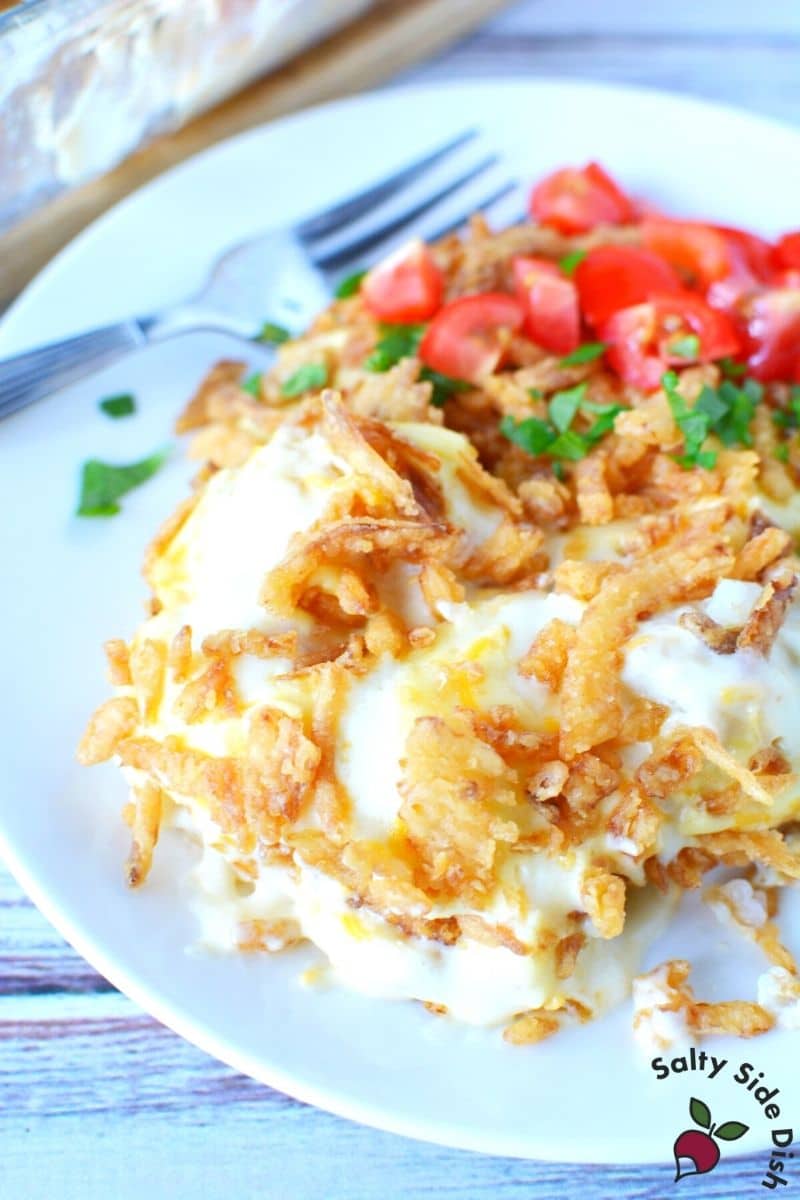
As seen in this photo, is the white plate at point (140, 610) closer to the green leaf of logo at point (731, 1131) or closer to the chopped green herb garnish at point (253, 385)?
the green leaf of logo at point (731, 1131)

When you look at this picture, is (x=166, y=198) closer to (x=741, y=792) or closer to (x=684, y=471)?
(x=684, y=471)

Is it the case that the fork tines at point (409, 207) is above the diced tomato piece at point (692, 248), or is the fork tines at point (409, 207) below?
above

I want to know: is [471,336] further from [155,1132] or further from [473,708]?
[155,1132]

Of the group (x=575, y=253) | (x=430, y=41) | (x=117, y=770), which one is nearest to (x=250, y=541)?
(x=117, y=770)

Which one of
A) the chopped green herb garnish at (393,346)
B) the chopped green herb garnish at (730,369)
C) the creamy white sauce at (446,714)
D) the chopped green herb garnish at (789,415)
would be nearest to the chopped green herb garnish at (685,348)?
the chopped green herb garnish at (730,369)

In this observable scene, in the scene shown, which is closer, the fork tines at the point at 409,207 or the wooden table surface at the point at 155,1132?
the wooden table surface at the point at 155,1132

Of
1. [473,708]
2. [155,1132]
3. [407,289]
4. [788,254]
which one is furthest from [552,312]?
[155,1132]
